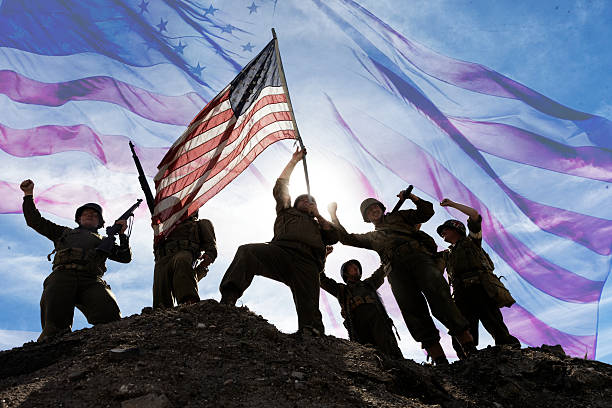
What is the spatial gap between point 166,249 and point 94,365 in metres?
3.42

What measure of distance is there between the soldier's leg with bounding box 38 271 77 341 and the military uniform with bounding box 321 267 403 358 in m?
4.35

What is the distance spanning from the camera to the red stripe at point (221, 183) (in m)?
7.46

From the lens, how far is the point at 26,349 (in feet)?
16.9

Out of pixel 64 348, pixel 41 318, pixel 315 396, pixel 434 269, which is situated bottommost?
pixel 315 396

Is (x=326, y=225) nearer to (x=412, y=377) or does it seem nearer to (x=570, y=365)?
(x=412, y=377)

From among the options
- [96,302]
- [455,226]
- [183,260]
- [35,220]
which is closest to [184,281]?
[183,260]

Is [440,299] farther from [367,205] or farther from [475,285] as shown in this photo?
[367,205]

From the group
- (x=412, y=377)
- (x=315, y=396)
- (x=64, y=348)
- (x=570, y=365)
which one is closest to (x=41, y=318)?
(x=64, y=348)

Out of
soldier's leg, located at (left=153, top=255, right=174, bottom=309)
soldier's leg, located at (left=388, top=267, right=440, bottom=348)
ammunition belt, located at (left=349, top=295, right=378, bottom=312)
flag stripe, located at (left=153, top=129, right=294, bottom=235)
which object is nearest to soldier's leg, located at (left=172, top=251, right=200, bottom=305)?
soldier's leg, located at (left=153, top=255, right=174, bottom=309)

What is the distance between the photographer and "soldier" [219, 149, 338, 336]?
610 centimetres

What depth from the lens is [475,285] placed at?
7.36 metres

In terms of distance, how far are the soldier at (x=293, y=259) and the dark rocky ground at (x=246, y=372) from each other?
0.40 metres

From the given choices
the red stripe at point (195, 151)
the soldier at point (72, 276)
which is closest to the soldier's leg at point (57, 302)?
the soldier at point (72, 276)

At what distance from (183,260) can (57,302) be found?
1.78 m
